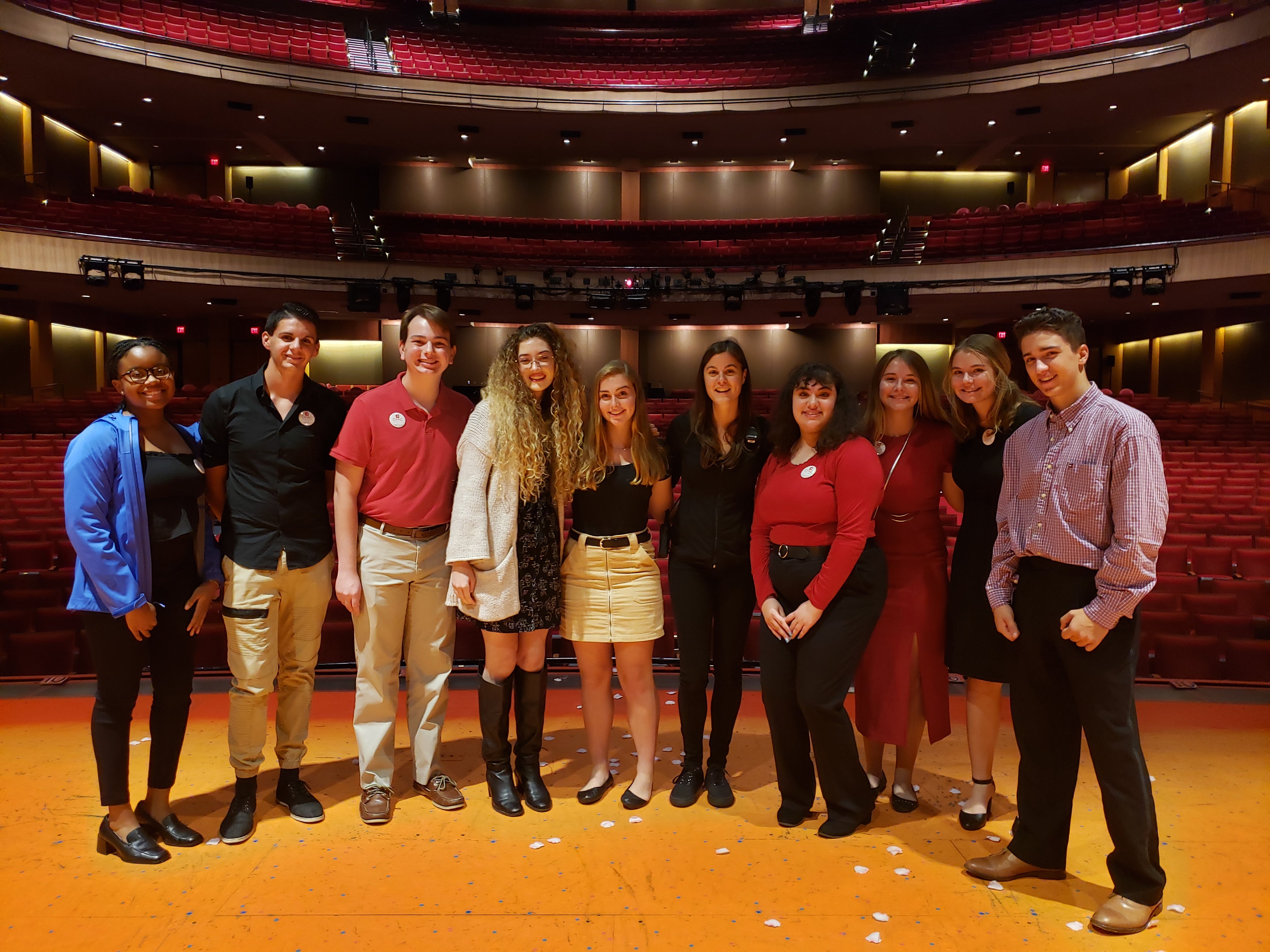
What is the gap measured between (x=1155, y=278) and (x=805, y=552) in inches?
441

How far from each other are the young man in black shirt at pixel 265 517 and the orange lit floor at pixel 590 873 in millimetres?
318

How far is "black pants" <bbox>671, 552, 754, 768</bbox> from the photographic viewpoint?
2451mm

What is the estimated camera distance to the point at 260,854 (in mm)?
2174

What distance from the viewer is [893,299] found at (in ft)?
38.5

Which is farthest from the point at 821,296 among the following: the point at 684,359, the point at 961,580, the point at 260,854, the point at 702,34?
the point at 260,854

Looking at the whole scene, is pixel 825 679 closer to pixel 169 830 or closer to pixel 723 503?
pixel 723 503

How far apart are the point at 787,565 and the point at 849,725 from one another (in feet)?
1.61

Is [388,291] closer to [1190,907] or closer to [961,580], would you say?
[961,580]

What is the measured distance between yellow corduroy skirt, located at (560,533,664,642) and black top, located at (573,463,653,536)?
45mm

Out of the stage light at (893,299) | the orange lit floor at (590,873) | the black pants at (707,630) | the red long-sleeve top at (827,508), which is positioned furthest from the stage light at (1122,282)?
the black pants at (707,630)

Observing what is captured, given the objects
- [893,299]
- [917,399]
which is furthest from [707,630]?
[893,299]

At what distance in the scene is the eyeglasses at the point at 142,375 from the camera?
7.00 ft

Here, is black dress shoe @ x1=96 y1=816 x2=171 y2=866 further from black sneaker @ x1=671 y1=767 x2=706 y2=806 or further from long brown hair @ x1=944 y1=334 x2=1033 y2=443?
long brown hair @ x1=944 y1=334 x2=1033 y2=443

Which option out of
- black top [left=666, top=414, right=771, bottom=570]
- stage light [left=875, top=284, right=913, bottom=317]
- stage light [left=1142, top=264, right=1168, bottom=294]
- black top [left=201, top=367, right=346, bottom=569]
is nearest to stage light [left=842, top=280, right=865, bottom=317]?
stage light [left=875, top=284, right=913, bottom=317]
